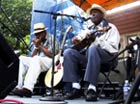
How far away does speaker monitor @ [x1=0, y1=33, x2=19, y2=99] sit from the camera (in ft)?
5.33

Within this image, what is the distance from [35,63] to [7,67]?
259 cm

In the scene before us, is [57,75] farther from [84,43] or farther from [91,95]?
[91,95]

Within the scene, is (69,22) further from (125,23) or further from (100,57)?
(100,57)

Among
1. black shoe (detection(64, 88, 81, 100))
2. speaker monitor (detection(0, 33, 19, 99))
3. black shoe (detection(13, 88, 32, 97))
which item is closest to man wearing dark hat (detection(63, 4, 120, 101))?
black shoe (detection(64, 88, 81, 100))

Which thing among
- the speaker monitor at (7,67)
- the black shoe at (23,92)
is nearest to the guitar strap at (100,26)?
the black shoe at (23,92)

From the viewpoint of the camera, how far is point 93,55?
11.3 ft

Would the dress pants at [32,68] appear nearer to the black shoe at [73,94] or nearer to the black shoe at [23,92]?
the black shoe at [23,92]

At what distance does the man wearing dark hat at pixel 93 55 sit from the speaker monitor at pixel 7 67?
1.80 metres

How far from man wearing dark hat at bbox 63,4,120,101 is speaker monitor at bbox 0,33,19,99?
5.92ft

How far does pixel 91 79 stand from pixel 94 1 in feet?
8.86

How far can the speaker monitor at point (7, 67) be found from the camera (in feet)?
5.33

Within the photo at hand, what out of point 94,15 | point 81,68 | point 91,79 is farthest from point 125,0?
point 91,79

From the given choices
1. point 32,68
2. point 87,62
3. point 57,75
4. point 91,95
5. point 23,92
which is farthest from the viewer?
point 57,75

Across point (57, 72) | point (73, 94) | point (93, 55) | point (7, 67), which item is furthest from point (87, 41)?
point (7, 67)
